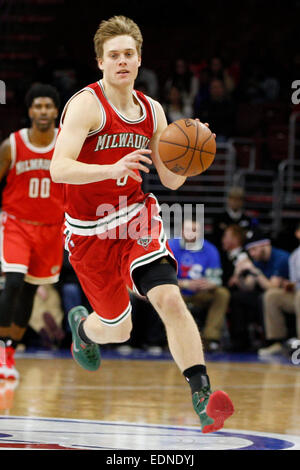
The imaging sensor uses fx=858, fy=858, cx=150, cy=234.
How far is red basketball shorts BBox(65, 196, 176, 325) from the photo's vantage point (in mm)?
4477

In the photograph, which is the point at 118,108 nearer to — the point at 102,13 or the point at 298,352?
the point at 298,352

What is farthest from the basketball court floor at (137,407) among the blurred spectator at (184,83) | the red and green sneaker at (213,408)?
the blurred spectator at (184,83)

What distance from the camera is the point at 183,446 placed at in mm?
4105

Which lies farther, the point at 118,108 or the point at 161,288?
the point at 118,108

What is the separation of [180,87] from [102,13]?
4.44 m

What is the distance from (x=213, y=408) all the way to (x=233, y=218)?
751 cm

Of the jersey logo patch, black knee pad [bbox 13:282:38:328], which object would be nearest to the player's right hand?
the jersey logo patch

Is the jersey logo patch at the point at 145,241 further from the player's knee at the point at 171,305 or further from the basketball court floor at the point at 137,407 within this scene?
the basketball court floor at the point at 137,407

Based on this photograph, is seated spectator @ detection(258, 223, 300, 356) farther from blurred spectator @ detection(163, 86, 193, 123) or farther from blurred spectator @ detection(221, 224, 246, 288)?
blurred spectator @ detection(163, 86, 193, 123)

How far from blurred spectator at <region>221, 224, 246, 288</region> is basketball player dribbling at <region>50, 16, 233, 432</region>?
19.6 ft

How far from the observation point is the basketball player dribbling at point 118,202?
13.7 ft

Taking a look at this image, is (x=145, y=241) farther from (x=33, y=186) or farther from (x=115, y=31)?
(x=33, y=186)

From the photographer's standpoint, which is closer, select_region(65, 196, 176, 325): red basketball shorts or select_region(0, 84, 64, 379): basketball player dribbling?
select_region(65, 196, 176, 325): red basketball shorts
